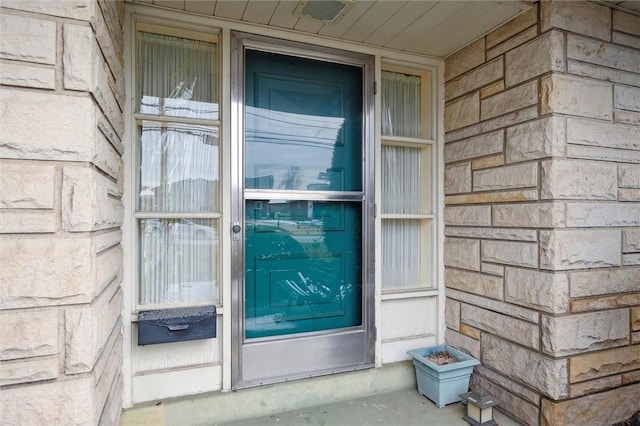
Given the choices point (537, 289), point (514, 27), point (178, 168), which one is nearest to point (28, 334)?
point (178, 168)

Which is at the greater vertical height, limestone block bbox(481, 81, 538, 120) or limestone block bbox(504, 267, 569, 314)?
limestone block bbox(481, 81, 538, 120)

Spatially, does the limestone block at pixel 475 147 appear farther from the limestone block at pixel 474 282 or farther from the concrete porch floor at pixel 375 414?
the concrete porch floor at pixel 375 414

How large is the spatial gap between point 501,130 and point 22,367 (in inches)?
96.6

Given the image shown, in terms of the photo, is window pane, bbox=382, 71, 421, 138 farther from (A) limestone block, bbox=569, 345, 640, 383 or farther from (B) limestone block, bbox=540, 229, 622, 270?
(A) limestone block, bbox=569, 345, 640, 383

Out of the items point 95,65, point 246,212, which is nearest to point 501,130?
point 246,212

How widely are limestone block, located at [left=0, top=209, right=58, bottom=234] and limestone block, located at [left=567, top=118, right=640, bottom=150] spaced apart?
7.49 feet

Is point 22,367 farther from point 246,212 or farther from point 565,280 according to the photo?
point 565,280

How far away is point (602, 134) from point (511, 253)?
0.78 metres

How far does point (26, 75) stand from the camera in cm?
113

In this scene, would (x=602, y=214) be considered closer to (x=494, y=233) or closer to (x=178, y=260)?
(x=494, y=233)

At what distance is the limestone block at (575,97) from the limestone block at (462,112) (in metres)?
0.47

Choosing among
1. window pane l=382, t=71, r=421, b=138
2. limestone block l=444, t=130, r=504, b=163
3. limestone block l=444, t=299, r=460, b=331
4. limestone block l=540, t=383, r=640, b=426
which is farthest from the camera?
window pane l=382, t=71, r=421, b=138

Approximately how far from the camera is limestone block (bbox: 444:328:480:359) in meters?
2.36

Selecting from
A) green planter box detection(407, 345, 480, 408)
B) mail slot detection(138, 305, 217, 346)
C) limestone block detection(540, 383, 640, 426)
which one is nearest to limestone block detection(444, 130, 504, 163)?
green planter box detection(407, 345, 480, 408)
